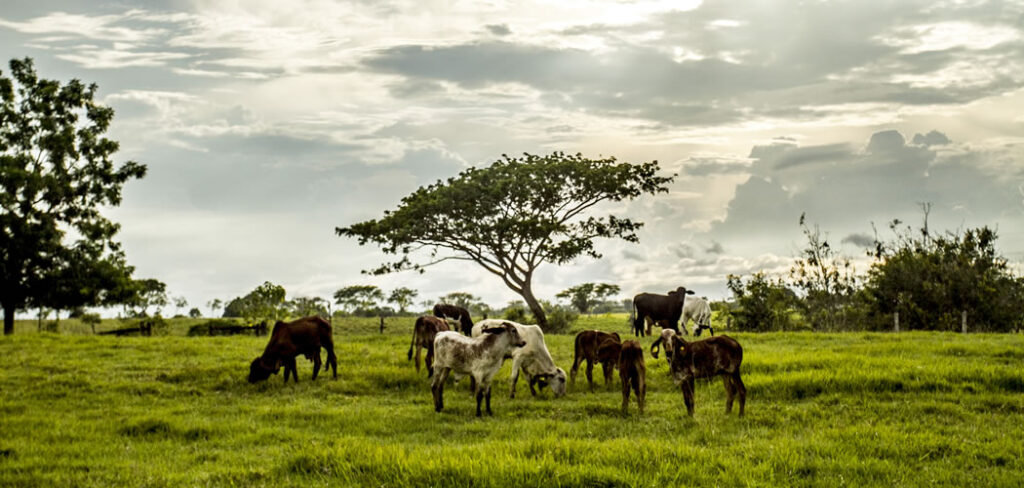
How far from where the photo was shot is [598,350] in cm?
1551

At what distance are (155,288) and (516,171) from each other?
133 feet

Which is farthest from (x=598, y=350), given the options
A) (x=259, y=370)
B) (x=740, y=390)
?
(x=259, y=370)

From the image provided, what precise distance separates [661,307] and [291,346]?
16.9m

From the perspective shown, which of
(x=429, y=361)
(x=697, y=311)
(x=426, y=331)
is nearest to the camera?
(x=429, y=361)

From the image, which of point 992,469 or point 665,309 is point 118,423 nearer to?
point 992,469

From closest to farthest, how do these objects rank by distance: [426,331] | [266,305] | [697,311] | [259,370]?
[259,370], [426,331], [697,311], [266,305]

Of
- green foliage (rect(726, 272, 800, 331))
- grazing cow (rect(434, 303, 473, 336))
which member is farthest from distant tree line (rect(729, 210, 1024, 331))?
grazing cow (rect(434, 303, 473, 336))

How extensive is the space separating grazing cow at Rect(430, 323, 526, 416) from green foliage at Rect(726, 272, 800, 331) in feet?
85.2

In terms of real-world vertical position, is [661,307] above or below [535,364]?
above

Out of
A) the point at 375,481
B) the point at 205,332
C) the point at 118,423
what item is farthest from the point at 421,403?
the point at 205,332

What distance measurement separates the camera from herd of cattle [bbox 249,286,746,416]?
12234 millimetres

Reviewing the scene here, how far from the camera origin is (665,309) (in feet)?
100

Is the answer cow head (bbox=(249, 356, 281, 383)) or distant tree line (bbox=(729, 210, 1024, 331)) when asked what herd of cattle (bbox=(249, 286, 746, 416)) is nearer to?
cow head (bbox=(249, 356, 281, 383))

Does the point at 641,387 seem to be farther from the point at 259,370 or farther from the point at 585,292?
the point at 585,292
